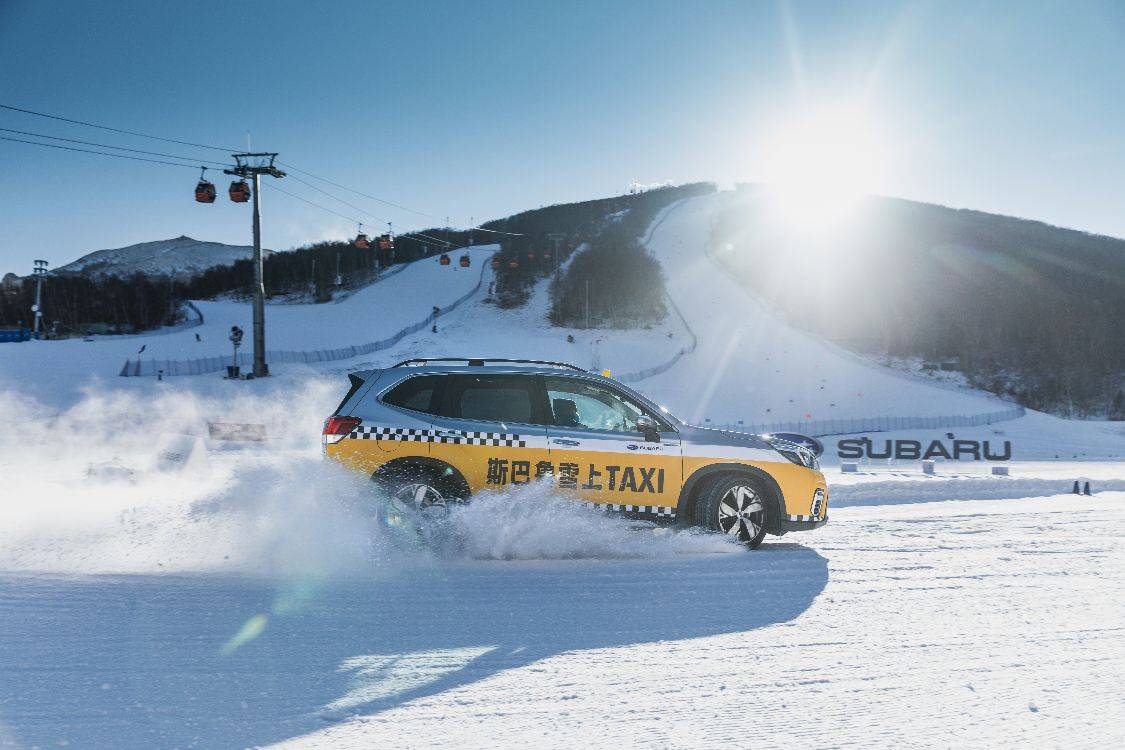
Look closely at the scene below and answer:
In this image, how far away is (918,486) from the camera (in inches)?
528

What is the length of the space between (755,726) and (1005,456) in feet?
87.0

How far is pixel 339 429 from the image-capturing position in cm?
680

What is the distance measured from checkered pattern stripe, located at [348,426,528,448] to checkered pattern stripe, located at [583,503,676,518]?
89cm

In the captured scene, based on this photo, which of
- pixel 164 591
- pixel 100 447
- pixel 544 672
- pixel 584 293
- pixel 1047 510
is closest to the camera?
pixel 544 672

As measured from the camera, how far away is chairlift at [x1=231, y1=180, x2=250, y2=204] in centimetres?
2808

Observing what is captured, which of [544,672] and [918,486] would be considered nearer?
[544,672]

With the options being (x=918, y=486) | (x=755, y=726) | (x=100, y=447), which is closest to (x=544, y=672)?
(x=755, y=726)

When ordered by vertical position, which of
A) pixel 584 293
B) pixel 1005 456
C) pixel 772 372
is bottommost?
pixel 1005 456

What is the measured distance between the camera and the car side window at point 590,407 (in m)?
7.13

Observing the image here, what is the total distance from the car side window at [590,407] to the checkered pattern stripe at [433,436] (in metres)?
0.47

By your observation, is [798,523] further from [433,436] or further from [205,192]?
[205,192]

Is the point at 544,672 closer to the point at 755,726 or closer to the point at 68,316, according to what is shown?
the point at 755,726

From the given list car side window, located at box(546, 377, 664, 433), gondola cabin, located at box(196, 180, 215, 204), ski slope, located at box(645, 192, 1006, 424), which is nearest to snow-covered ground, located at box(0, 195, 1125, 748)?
car side window, located at box(546, 377, 664, 433)

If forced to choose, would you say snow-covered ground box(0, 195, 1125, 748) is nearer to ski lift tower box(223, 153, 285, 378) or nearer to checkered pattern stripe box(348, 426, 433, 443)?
checkered pattern stripe box(348, 426, 433, 443)
